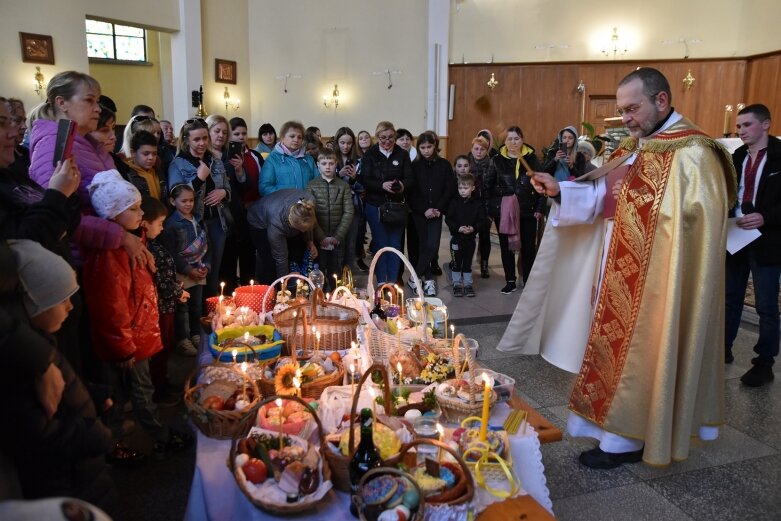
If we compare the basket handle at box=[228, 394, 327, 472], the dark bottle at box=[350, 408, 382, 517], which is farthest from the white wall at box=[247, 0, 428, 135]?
the dark bottle at box=[350, 408, 382, 517]

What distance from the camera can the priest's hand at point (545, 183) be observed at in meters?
3.26

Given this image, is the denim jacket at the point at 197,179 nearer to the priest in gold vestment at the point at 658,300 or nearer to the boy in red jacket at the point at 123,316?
the boy in red jacket at the point at 123,316

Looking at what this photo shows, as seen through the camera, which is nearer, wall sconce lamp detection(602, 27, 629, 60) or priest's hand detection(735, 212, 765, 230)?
priest's hand detection(735, 212, 765, 230)

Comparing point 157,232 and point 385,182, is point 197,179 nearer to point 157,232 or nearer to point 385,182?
point 157,232

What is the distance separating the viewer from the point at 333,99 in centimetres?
1378

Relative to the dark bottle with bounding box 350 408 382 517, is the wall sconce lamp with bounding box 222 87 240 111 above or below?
above

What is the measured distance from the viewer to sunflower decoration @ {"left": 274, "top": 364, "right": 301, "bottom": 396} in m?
2.49

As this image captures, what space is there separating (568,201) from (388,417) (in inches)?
72.8

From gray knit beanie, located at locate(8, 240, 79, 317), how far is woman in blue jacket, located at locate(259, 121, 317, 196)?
4104 millimetres

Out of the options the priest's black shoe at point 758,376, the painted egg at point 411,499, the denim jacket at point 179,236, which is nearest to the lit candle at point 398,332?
the painted egg at point 411,499

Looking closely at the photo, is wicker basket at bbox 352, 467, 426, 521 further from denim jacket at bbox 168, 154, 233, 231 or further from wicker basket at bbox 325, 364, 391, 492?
denim jacket at bbox 168, 154, 233, 231

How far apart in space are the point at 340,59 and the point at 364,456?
42.5 ft

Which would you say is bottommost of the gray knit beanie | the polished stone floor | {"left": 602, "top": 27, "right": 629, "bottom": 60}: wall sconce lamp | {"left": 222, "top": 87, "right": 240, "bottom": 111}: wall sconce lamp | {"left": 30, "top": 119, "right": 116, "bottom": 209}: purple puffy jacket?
the polished stone floor

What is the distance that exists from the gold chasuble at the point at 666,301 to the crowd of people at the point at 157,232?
0.16m
